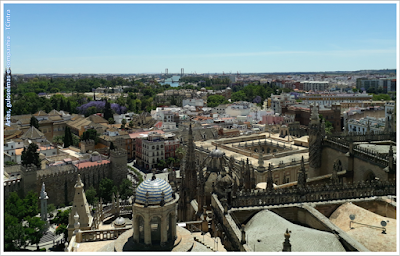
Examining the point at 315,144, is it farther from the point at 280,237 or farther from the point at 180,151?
the point at 180,151

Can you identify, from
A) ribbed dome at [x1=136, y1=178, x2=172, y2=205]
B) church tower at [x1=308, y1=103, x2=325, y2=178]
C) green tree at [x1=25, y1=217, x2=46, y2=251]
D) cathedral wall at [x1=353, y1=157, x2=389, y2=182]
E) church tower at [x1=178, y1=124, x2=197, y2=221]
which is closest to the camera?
ribbed dome at [x1=136, y1=178, x2=172, y2=205]

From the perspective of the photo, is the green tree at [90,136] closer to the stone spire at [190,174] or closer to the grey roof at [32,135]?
the grey roof at [32,135]

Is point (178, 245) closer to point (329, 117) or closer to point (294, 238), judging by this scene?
point (294, 238)

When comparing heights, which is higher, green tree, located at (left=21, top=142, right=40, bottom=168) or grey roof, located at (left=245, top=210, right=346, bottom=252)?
grey roof, located at (left=245, top=210, right=346, bottom=252)

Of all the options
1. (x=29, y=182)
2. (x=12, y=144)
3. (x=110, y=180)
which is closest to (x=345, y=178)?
(x=110, y=180)

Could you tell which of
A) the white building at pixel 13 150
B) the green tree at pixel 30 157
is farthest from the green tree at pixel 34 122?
the green tree at pixel 30 157

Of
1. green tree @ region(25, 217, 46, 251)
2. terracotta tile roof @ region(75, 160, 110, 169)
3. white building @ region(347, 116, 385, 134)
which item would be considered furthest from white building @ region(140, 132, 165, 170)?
white building @ region(347, 116, 385, 134)

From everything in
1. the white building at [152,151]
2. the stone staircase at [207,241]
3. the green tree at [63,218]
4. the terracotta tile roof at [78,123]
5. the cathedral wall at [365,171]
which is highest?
the cathedral wall at [365,171]

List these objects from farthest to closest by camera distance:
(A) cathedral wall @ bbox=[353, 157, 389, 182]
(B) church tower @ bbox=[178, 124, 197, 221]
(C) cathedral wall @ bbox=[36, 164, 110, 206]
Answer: (C) cathedral wall @ bbox=[36, 164, 110, 206] → (A) cathedral wall @ bbox=[353, 157, 389, 182] → (B) church tower @ bbox=[178, 124, 197, 221]

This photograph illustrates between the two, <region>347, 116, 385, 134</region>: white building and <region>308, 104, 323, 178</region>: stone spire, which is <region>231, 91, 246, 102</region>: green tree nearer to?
<region>347, 116, 385, 134</region>: white building
